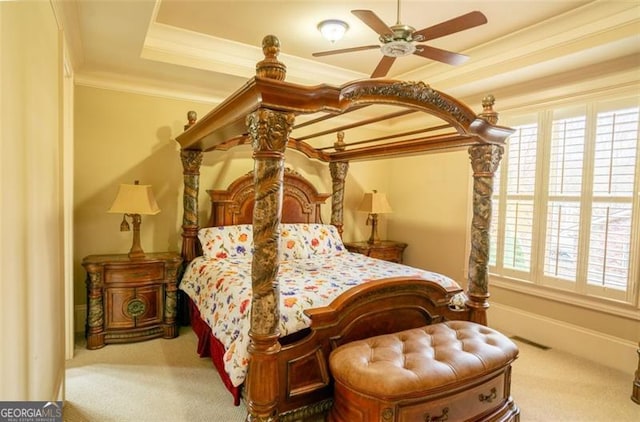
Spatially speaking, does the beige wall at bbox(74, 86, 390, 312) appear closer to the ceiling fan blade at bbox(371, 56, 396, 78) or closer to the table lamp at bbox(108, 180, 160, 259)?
the table lamp at bbox(108, 180, 160, 259)

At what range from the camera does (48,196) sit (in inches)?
70.8

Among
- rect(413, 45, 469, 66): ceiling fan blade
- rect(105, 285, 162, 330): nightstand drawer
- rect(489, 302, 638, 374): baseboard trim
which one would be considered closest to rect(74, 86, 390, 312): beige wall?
rect(105, 285, 162, 330): nightstand drawer

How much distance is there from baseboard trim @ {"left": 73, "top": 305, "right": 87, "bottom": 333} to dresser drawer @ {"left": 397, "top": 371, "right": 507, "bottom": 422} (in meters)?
3.20

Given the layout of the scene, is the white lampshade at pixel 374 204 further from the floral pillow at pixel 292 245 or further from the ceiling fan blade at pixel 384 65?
the ceiling fan blade at pixel 384 65

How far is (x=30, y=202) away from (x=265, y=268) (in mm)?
1000

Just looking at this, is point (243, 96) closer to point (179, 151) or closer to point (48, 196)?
point (48, 196)

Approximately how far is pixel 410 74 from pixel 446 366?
333cm

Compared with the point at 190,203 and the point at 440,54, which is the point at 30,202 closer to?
the point at 190,203

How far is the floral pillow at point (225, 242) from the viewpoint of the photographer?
351cm

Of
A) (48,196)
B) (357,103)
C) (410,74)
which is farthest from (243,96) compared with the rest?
(410,74)

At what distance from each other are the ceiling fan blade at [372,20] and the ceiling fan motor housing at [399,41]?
0.03 meters

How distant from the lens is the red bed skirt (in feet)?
7.58

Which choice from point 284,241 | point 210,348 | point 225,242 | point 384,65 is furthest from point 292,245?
point 384,65

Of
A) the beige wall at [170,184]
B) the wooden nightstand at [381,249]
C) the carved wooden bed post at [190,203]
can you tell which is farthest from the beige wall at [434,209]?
the carved wooden bed post at [190,203]
